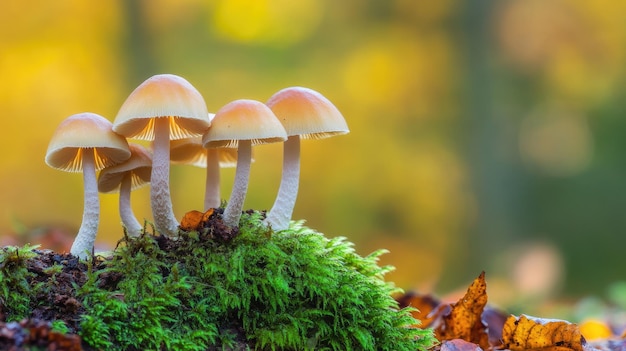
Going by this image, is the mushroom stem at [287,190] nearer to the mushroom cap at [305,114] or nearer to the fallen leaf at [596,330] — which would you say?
the mushroom cap at [305,114]

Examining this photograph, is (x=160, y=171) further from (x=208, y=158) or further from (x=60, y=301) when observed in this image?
(x=60, y=301)

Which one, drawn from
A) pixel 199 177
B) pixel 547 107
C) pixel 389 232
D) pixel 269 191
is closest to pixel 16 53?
pixel 199 177

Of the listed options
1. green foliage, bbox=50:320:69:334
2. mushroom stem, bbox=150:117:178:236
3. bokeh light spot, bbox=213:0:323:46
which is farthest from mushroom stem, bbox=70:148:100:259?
bokeh light spot, bbox=213:0:323:46

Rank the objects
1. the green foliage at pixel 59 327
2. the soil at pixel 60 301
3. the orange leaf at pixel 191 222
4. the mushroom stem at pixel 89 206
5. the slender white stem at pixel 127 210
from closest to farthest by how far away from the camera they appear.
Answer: the soil at pixel 60 301
the green foliage at pixel 59 327
the orange leaf at pixel 191 222
the mushroom stem at pixel 89 206
the slender white stem at pixel 127 210

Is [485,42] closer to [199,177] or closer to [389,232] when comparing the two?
[389,232]

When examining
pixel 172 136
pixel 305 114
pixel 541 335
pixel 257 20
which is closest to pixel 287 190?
pixel 305 114

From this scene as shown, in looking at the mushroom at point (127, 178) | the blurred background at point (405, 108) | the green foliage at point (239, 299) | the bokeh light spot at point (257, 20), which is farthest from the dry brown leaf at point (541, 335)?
the bokeh light spot at point (257, 20)
